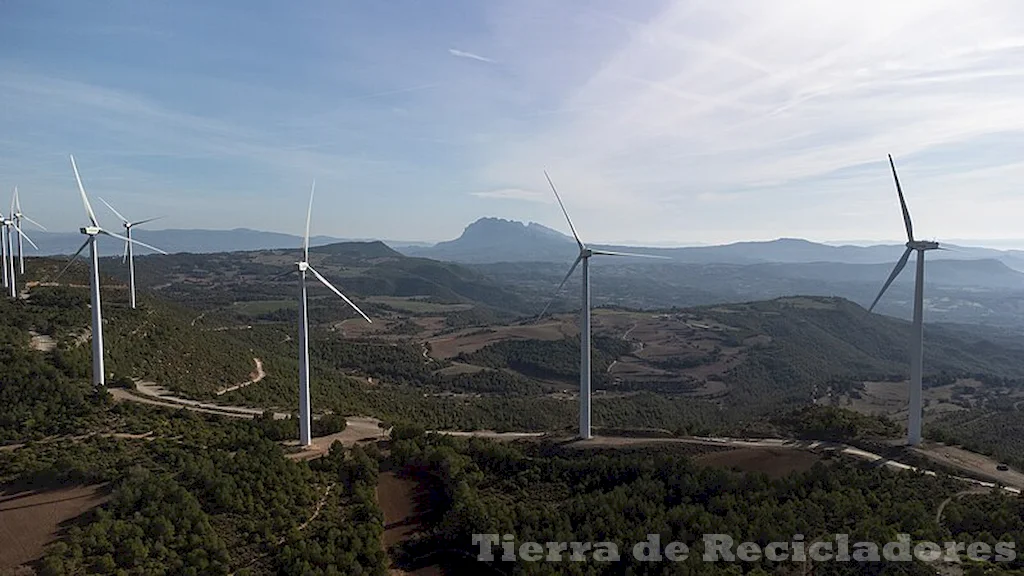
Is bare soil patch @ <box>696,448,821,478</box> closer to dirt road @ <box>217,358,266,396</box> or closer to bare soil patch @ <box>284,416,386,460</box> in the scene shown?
bare soil patch @ <box>284,416,386,460</box>

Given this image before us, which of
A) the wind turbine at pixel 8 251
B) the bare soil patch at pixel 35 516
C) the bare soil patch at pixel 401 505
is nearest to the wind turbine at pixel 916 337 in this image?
the bare soil patch at pixel 401 505

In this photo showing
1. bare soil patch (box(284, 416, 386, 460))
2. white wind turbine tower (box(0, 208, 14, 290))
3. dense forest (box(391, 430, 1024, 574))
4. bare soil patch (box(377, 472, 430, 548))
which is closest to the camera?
dense forest (box(391, 430, 1024, 574))

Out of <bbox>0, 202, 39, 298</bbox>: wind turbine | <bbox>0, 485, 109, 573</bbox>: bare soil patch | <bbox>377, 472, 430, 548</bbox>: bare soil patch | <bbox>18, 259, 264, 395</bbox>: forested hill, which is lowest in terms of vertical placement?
<bbox>377, 472, 430, 548</bbox>: bare soil patch

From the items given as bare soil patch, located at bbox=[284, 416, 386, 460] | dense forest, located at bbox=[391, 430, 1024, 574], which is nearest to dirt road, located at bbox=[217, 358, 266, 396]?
bare soil patch, located at bbox=[284, 416, 386, 460]

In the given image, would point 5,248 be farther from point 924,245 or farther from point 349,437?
point 924,245

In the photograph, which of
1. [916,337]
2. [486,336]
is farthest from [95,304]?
[486,336]

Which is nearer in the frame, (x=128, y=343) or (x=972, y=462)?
(x=972, y=462)

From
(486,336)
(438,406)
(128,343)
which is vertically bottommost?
(486,336)

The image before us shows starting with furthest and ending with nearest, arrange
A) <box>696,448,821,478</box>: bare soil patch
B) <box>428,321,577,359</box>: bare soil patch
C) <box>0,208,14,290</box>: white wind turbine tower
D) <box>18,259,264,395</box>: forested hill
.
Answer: <box>428,321,577,359</box>: bare soil patch → <box>0,208,14,290</box>: white wind turbine tower → <box>18,259,264,395</box>: forested hill → <box>696,448,821,478</box>: bare soil patch

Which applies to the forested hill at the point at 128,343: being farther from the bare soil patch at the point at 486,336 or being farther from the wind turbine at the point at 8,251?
the bare soil patch at the point at 486,336
